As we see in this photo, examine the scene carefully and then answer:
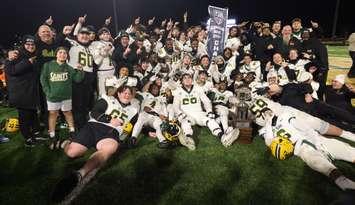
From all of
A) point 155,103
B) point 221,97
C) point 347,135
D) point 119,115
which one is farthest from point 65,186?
point 347,135

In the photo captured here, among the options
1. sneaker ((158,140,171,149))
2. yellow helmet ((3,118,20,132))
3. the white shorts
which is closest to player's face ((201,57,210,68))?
sneaker ((158,140,171,149))

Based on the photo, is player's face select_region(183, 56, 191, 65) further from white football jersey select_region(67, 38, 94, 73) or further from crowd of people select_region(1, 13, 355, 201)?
white football jersey select_region(67, 38, 94, 73)

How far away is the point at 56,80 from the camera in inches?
270

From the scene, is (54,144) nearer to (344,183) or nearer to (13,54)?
(13,54)

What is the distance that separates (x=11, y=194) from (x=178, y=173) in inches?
101

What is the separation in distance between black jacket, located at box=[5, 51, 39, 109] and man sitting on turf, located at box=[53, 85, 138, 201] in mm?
1283

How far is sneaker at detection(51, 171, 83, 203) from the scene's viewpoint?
15.4 ft

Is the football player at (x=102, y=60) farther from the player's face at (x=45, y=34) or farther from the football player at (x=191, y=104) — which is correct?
the football player at (x=191, y=104)

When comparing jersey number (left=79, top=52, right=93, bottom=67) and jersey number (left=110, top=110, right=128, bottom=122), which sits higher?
jersey number (left=79, top=52, right=93, bottom=67)

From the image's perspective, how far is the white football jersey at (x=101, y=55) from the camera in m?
8.14

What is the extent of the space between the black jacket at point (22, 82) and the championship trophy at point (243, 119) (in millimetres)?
4278

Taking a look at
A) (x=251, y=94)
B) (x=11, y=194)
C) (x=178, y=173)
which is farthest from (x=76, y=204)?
(x=251, y=94)

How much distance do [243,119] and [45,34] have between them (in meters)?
4.49

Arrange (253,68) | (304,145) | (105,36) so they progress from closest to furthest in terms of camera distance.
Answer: (304,145) < (105,36) < (253,68)
